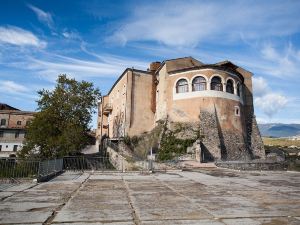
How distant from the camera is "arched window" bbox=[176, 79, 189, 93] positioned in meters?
34.8

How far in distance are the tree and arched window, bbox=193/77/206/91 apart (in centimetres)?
1283

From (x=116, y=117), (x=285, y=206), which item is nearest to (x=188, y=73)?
(x=116, y=117)

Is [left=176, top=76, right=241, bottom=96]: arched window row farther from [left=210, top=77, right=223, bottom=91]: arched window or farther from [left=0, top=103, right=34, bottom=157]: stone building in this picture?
[left=0, top=103, right=34, bottom=157]: stone building

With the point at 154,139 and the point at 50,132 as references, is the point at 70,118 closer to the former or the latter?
the point at 50,132

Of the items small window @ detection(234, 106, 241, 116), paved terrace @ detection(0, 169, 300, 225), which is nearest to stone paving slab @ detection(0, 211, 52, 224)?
paved terrace @ detection(0, 169, 300, 225)

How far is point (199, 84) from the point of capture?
1332 inches

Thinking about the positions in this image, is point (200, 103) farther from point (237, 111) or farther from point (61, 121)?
point (61, 121)

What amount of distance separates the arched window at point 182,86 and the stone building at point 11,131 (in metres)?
29.0

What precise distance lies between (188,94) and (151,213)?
29.0 metres

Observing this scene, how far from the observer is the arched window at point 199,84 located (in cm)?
3359

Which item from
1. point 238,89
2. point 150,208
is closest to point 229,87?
point 238,89

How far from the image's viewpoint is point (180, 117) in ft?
112

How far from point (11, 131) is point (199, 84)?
119 ft

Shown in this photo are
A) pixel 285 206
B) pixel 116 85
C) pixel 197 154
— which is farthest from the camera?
pixel 116 85
